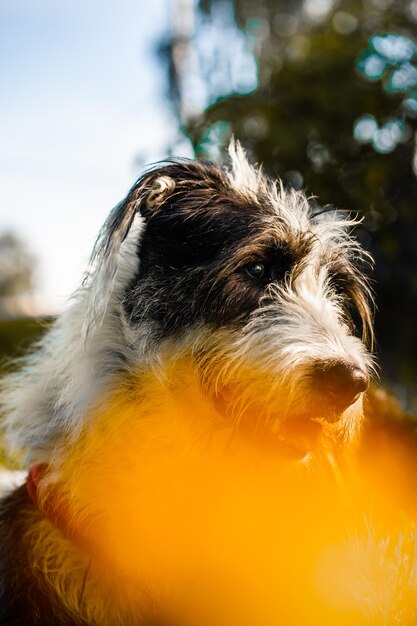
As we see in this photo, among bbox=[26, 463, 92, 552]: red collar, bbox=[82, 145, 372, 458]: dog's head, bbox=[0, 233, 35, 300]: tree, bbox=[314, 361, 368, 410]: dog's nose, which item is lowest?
bbox=[0, 233, 35, 300]: tree

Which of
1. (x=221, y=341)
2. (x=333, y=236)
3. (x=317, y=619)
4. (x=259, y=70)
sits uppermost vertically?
(x=259, y=70)

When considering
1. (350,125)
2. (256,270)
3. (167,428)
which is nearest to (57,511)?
(167,428)

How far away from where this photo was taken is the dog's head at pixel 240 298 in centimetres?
230

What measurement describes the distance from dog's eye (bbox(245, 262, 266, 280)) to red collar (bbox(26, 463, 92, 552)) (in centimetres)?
122

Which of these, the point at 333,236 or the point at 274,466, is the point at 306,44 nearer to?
the point at 333,236

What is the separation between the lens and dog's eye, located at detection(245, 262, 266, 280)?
2633mm

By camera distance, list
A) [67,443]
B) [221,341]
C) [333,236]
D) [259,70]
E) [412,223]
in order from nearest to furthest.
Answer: [221,341]
[67,443]
[333,236]
[412,223]
[259,70]

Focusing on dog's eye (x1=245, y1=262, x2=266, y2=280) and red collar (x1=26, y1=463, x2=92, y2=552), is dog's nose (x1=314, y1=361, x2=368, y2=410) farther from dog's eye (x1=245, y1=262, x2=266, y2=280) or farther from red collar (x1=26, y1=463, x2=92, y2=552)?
red collar (x1=26, y1=463, x2=92, y2=552)

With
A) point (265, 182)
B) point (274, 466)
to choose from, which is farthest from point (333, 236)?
point (274, 466)

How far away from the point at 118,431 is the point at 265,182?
55.6 inches

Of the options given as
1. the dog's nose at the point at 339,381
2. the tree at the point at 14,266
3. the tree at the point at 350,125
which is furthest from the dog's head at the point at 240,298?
the tree at the point at 14,266

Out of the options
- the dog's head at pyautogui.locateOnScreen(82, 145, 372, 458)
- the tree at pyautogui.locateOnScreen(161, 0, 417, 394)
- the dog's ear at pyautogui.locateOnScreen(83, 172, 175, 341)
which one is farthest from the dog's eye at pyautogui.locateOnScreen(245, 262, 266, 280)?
the tree at pyautogui.locateOnScreen(161, 0, 417, 394)

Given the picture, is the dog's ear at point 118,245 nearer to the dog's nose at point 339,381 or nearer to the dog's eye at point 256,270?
the dog's eye at point 256,270

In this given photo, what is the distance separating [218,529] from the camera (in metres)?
2.64
